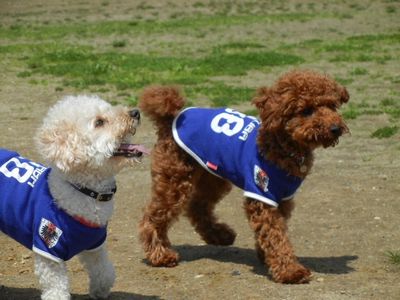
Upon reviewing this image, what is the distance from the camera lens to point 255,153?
5.05m

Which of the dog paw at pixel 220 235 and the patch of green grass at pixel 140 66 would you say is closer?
the dog paw at pixel 220 235

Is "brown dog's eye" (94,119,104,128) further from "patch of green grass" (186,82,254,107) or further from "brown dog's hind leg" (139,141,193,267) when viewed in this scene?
"patch of green grass" (186,82,254,107)

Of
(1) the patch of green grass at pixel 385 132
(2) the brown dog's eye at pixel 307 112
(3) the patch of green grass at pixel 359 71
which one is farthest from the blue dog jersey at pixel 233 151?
(3) the patch of green grass at pixel 359 71

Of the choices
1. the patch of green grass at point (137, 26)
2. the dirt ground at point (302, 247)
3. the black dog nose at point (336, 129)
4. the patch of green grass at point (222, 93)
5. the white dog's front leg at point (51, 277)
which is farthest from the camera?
the patch of green grass at point (137, 26)

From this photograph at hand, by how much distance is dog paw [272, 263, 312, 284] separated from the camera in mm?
4898

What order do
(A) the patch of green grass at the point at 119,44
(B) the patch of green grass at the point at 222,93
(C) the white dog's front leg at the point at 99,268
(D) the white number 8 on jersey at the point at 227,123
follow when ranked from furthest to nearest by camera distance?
(A) the patch of green grass at the point at 119,44 → (B) the patch of green grass at the point at 222,93 → (D) the white number 8 on jersey at the point at 227,123 → (C) the white dog's front leg at the point at 99,268

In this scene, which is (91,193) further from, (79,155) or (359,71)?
(359,71)

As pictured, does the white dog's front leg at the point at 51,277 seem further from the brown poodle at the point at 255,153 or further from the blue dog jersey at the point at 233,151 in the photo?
the blue dog jersey at the point at 233,151

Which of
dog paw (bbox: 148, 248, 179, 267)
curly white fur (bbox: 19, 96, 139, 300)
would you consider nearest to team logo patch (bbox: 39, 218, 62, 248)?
curly white fur (bbox: 19, 96, 139, 300)

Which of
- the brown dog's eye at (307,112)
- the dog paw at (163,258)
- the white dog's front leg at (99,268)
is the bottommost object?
the dog paw at (163,258)

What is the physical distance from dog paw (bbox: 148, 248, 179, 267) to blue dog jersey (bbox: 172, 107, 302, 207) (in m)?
0.65

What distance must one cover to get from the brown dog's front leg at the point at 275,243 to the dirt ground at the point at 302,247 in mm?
73

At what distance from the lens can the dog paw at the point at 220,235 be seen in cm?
591

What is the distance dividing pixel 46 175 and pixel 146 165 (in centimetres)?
366
